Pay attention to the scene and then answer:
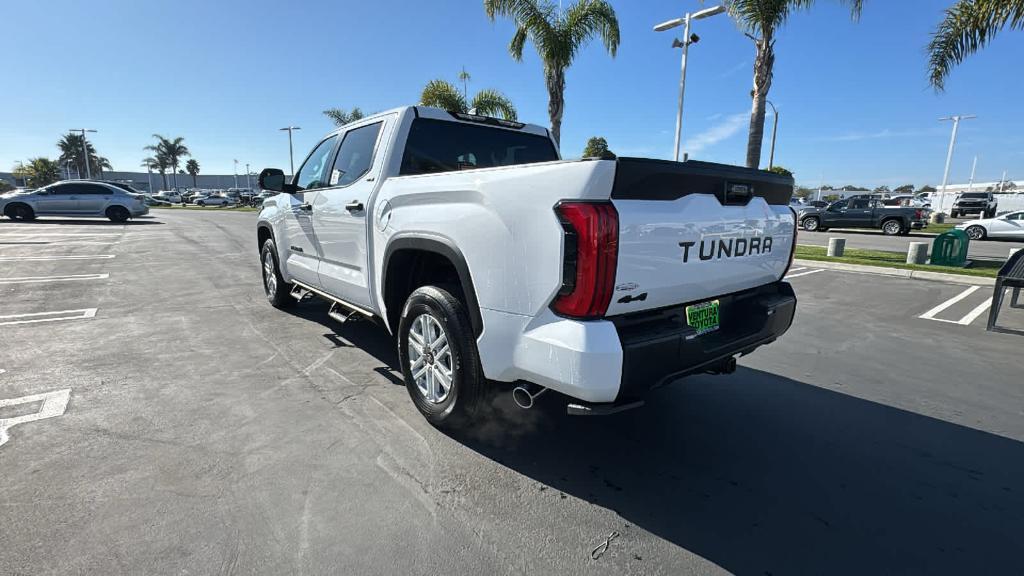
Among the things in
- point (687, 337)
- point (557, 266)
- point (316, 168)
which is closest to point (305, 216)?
point (316, 168)

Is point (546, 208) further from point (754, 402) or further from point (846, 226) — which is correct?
point (846, 226)

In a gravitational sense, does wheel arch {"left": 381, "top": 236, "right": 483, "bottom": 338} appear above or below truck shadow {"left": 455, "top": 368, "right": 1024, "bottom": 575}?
above

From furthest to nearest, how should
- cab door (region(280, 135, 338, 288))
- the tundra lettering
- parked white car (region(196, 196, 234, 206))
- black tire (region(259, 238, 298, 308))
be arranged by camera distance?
parked white car (region(196, 196, 234, 206))
black tire (region(259, 238, 298, 308))
cab door (region(280, 135, 338, 288))
the tundra lettering

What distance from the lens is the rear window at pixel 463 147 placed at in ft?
12.1

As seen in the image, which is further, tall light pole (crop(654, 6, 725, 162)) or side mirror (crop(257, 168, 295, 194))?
tall light pole (crop(654, 6, 725, 162))

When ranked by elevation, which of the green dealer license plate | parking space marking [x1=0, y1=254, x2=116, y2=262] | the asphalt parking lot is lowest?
the asphalt parking lot

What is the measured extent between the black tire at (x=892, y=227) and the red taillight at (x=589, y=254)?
76.7 ft

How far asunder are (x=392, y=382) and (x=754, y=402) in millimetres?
2719

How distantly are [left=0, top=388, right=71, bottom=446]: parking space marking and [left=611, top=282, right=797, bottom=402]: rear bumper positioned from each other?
3.60m

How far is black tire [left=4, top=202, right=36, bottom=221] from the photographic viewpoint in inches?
770

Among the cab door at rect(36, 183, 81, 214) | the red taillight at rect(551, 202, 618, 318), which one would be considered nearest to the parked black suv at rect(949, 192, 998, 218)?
the red taillight at rect(551, 202, 618, 318)

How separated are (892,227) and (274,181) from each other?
23476 mm

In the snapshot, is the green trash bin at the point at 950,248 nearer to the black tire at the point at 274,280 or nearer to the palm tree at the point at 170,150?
the black tire at the point at 274,280

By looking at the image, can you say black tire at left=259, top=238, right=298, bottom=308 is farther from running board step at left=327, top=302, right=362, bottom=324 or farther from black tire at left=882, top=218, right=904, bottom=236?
black tire at left=882, top=218, right=904, bottom=236
